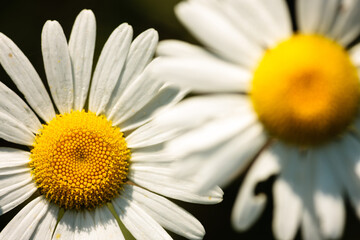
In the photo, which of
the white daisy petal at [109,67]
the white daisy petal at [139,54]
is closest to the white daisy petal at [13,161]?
the white daisy petal at [109,67]

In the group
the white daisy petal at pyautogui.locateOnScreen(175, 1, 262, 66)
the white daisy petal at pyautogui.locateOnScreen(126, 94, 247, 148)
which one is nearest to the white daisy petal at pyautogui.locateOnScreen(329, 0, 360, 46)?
the white daisy petal at pyautogui.locateOnScreen(175, 1, 262, 66)

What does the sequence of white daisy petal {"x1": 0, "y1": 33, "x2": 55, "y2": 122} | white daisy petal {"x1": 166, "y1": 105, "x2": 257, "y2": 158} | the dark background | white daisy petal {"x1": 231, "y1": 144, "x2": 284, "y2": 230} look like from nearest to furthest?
white daisy petal {"x1": 166, "y1": 105, "x2": 257, "y2": 158}, white daisy petal {"x1": 231, "y1": 144, "x2": 284, "y2": 230}, white daisy petal {"x1": 0, "y1": 33, "x2": 55, "y2": 122}, the dark background

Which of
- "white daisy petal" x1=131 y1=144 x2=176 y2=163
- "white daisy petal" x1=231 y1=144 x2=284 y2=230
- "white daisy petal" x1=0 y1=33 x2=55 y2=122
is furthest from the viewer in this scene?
"white daisy petal" x1=131 y1=144 x2=176 y2=163

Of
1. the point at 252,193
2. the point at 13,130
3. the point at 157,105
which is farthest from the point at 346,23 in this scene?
the point at 13,130

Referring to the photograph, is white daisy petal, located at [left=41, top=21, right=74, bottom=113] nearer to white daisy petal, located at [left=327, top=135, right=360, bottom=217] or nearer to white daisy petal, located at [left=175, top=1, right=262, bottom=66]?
white daisy petal, located at [left=175, top=1, right=262, bottom=66]

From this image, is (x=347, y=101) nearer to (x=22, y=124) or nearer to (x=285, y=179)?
(x=285, y=179)

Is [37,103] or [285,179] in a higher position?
[37,103]

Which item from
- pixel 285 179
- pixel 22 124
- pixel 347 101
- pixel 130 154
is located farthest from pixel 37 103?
pixel 347 101
